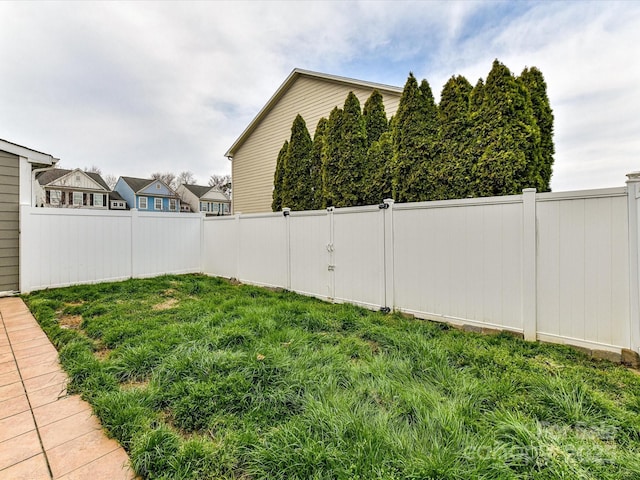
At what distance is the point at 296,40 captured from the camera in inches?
293

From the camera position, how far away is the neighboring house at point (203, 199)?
107 feet

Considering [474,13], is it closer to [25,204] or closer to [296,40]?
[296,40]

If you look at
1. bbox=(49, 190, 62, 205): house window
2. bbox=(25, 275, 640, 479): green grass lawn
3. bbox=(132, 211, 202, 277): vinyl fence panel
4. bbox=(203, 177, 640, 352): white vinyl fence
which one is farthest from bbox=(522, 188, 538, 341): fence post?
bbox=(49, 190, 62, 205): house window

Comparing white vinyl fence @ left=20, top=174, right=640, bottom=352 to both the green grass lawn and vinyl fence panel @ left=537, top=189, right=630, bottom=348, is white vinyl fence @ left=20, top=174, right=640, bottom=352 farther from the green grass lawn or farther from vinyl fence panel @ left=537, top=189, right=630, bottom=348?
the green grass lawn

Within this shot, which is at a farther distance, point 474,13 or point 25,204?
point 25,204

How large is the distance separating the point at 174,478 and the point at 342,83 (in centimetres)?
936

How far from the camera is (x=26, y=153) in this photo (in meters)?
5.70

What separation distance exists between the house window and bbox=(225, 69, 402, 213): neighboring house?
822 inches

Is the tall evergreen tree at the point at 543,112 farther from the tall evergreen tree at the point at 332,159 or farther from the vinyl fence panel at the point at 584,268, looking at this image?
the tall evergreen tree at the point at 332,159

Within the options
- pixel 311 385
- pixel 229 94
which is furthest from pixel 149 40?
pixel 311 385

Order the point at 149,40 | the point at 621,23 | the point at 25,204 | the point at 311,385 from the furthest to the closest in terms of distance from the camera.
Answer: the point at 149,40, the point at 25,204, the point at 621,23, the point at 311,385

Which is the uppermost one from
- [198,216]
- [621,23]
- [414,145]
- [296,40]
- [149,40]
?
[296,40]

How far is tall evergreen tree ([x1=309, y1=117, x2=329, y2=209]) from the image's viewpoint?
250 inches

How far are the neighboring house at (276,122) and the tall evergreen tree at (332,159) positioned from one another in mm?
2680
